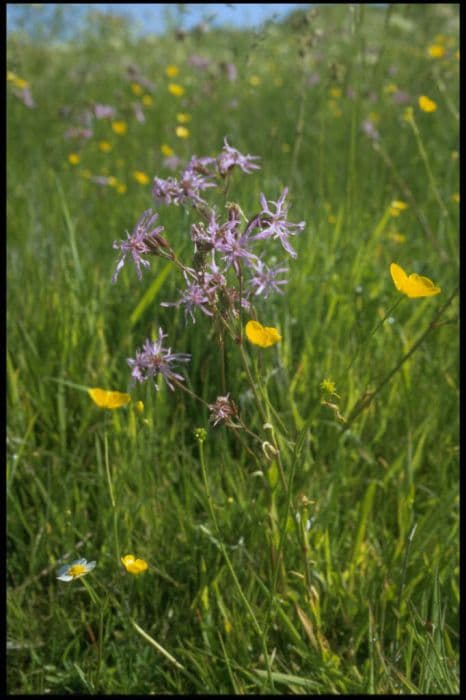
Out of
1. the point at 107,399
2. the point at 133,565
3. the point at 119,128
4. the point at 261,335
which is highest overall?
the point at 119,128

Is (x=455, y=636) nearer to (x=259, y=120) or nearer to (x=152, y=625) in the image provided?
(x=152, y=625)

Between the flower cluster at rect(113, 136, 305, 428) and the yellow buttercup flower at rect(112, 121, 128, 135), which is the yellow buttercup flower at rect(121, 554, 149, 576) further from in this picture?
the yellow buttercup flower at rect(112, 121, 128, 135)

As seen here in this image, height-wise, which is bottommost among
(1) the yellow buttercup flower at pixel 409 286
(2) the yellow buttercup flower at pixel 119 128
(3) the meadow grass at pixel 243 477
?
(3) the meadow grass at pixel 243 477

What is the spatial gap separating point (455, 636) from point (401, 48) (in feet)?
20.3

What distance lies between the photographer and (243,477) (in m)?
1.37

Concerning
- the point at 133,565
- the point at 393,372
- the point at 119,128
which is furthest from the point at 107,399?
the point at 119,128

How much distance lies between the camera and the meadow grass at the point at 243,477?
115 centimetres

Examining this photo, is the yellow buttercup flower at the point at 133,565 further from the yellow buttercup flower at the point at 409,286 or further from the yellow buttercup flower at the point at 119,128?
the yellow buttercup flower at the point at 119,128

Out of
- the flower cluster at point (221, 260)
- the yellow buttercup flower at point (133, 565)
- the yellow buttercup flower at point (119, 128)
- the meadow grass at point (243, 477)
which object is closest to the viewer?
the flower cluster at point (221, 260)

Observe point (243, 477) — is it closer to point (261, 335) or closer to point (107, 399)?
point (107, 399)

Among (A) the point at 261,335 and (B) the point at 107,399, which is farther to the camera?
(B) the point at 107,399

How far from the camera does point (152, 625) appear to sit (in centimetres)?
127

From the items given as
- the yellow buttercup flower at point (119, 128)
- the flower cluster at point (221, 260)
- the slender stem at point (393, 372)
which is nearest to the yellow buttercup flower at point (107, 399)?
the flower cluster at point (221, 260)

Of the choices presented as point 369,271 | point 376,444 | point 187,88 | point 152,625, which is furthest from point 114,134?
point 152,625
